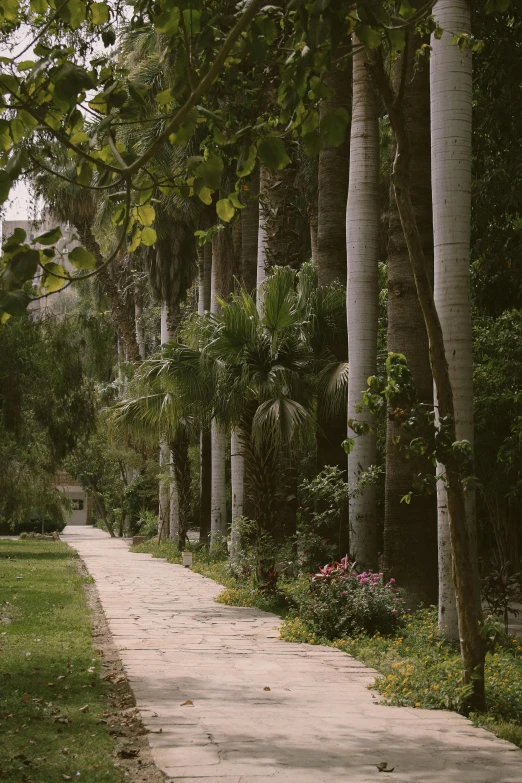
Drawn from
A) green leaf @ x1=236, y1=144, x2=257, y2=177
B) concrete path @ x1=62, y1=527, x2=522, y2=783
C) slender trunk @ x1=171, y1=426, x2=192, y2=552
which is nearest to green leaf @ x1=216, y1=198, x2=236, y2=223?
green leaf @ x1=236, y1=144, x2=257, y2=177

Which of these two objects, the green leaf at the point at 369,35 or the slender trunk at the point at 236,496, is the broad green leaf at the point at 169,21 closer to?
the green leaf at the point at 369,35

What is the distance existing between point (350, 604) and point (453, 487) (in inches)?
175

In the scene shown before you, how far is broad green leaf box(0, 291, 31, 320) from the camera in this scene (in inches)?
Result: 146

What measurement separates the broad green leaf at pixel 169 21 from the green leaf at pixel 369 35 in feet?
2.69

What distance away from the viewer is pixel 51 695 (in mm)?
8250

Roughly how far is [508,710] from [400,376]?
8.16ft

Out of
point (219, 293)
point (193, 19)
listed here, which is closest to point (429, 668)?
point (193, 19)

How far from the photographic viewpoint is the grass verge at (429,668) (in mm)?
7488

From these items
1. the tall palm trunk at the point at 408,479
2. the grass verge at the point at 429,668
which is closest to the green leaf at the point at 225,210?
the grass verge at the point at 429,668

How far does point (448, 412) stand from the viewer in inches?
301

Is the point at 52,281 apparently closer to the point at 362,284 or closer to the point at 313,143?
the point at 313,143

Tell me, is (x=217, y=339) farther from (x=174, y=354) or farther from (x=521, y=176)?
(x=521, y=176)

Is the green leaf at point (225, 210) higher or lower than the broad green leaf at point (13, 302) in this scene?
higher

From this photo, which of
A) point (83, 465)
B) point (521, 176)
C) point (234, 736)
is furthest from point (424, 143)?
point (83, 465)
